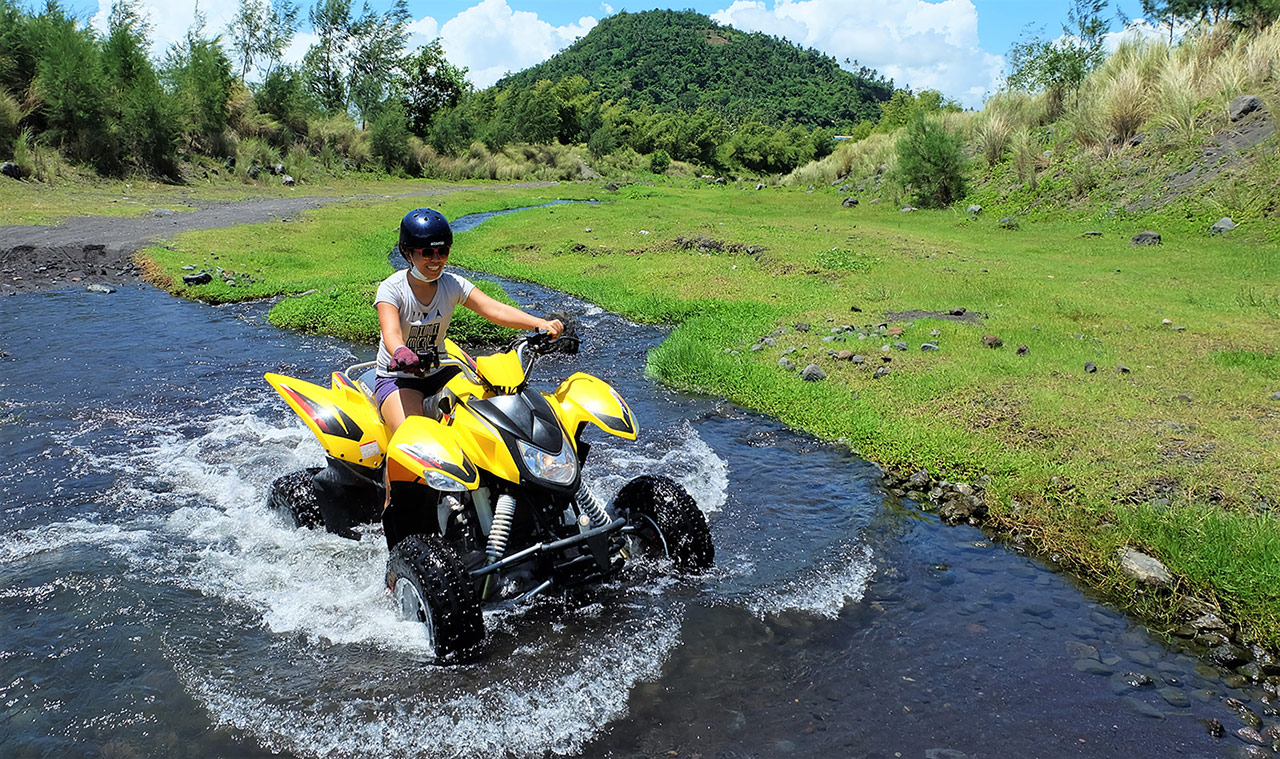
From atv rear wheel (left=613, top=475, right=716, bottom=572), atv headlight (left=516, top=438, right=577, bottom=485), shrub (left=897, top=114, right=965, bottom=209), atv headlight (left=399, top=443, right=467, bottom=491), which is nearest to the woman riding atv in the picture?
atv headlight (left=399, top=443, right=467, bottom=491)

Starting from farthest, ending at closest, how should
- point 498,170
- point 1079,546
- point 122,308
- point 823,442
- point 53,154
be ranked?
point 498,170, point 53,154, point 122,308, point 823,442, point 1079,546

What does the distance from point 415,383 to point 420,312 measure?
453 millimetres

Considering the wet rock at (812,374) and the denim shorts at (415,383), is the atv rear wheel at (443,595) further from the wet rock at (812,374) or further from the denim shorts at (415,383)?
the wet rock at (812,374)

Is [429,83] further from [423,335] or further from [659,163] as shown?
[423,335]

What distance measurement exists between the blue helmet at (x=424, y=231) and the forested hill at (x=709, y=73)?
427ft

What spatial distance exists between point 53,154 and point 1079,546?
31480 millimetres

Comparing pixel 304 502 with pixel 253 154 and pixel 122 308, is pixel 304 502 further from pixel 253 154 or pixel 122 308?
pixel 253 154

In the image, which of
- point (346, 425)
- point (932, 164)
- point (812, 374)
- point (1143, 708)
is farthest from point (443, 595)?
point (932, 164)

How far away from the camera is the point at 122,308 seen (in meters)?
12.9

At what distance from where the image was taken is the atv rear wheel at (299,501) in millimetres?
6121

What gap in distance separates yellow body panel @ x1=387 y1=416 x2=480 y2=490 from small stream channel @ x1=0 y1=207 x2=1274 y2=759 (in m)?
→ 1.04

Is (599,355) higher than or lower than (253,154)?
lower

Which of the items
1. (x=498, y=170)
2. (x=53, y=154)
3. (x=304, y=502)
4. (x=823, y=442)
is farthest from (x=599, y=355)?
(x=498, y=170)

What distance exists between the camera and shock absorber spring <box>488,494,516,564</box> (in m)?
4.52
